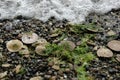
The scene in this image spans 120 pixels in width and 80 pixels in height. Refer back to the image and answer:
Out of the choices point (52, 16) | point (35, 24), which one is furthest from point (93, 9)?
point (35, 24)

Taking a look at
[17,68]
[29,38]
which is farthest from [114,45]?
[17,68]

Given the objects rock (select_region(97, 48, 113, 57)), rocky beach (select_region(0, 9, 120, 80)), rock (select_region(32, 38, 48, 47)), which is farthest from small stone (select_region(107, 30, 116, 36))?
rock (select_region(32, 38, 48, 47))

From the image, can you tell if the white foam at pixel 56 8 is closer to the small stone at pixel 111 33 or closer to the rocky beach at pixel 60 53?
the rocky beach at pixel 60 53

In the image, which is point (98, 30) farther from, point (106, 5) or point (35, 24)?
point (35, 24)

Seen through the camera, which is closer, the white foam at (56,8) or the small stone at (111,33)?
the small stone at (111,33)

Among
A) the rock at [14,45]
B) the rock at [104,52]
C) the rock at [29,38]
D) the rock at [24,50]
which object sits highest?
the rock at [29,38]

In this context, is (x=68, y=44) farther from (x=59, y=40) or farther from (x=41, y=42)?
(x=41, y=42)

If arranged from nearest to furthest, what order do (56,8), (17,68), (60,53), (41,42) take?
(17,68) → (60,53) → (41,42) → (56,8)

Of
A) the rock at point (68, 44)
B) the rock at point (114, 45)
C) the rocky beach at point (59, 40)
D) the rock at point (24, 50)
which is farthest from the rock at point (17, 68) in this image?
the rock at point (114, 45)
